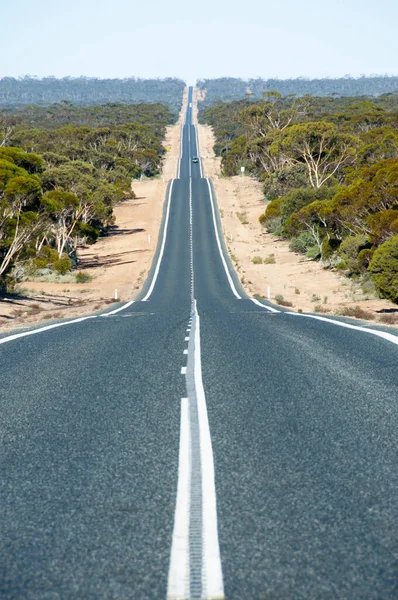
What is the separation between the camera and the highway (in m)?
3.35

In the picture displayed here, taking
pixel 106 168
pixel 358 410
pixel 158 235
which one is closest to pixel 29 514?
pixel 358 410

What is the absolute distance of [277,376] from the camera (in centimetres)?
860

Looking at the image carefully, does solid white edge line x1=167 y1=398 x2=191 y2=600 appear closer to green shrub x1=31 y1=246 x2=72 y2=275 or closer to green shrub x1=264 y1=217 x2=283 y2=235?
green shrub x1=31 y1=246 x2=72 y2=275

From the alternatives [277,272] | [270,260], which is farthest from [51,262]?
[270,260]

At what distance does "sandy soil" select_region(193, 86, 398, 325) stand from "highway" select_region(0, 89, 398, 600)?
40.1 ft

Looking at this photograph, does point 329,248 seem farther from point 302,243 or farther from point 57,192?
point 57,192

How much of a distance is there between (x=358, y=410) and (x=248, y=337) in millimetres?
6727

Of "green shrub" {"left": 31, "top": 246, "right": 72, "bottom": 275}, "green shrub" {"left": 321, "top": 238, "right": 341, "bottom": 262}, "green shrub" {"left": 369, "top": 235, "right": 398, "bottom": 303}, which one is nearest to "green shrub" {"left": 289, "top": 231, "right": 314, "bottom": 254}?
"green shrub" {"left": 321, "top": 238, "right": 341, "bottom": 262}

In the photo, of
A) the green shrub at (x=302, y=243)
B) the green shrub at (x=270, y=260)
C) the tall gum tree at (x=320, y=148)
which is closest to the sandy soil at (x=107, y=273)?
the green shrub at (x=270, y=260)

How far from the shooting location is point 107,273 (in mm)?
53844

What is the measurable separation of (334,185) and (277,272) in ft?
62.0

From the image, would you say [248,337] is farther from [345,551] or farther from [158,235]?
[158,235]

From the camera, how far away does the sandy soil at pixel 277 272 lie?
3375 cm

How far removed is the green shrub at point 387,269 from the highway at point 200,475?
18678 mm
